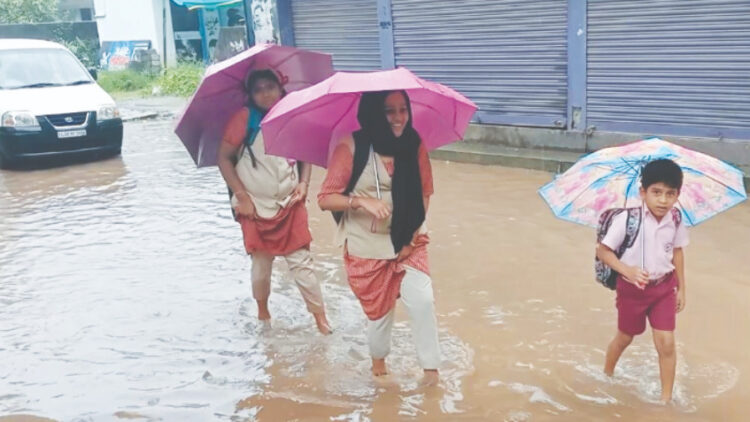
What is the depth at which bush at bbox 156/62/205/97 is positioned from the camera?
19.5 metres

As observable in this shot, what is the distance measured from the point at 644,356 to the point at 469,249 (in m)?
2.33

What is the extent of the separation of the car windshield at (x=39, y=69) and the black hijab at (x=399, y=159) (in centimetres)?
974

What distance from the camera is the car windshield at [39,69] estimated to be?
11.6 metres

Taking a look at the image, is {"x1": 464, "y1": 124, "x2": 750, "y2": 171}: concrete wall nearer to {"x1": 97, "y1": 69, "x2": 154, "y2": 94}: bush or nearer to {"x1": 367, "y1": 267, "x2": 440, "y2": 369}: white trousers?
{"x1": 367, "y1": 267, "x2": 440, "y2": 369}: white trousers

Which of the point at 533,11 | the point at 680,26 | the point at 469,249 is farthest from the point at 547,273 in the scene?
the point at 533,11

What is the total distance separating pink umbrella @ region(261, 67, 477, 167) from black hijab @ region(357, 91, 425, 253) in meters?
0.14

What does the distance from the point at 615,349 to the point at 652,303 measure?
0.47 metres

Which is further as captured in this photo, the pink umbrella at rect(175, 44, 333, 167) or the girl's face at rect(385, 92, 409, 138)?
the pink umbrella at rect(175, 44, 333, 167)

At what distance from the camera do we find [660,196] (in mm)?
3098

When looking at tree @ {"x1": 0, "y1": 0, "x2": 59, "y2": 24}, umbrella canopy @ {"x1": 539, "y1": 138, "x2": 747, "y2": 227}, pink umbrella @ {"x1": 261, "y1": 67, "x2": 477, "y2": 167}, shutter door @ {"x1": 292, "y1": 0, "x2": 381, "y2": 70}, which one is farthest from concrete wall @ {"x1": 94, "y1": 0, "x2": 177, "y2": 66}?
umbrella canopy @ {"x1": 539, "y1": 138, "x2": 747, "y2": 227}

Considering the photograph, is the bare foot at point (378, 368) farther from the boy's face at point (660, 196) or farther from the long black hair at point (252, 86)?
the boy's face at point (660, 196)

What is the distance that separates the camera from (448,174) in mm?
9133

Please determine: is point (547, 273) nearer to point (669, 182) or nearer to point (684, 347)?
point (684, 347)

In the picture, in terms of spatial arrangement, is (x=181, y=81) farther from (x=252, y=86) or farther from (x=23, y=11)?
(x=252, y=86)
